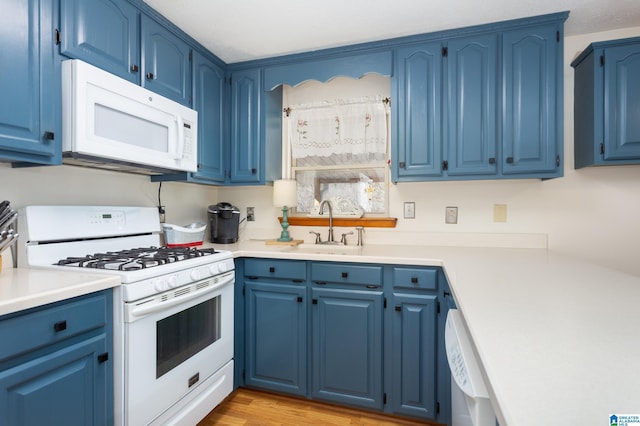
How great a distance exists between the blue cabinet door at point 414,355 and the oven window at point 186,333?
1.01 meters

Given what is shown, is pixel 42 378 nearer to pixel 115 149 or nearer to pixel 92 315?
pixel 92 315

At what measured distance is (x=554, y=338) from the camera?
28.2 inches

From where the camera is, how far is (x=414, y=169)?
2.16 m

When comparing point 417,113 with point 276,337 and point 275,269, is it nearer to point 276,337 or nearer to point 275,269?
point 275,269

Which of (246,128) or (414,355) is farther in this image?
(246,128)

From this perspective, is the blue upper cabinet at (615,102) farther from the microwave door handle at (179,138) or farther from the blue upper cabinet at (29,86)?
the blue upper cabinet at (29,86)

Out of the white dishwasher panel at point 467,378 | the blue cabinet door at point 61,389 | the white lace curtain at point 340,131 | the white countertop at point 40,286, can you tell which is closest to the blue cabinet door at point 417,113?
the white lace curtain at point 340,131

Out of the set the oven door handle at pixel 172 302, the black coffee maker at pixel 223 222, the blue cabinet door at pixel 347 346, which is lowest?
the blue cabinet door at pixel 347 346

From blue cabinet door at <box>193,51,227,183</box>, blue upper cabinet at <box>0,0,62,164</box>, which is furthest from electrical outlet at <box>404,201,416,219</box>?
blue upper cabinet at <box>0,0,62,164</box>

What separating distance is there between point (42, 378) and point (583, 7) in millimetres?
2969

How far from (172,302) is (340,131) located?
170 centimetres

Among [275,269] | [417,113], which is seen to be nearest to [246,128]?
[275,269]

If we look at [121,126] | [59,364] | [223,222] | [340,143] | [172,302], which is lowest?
[59,364]

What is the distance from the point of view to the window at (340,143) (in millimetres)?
2492
